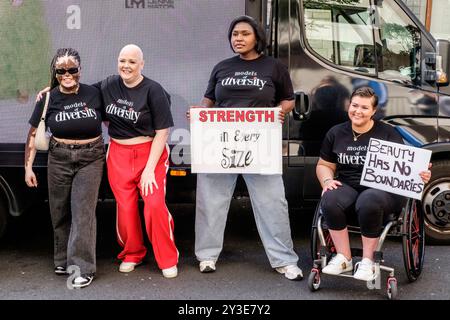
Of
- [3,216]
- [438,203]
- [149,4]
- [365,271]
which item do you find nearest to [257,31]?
[149,4]

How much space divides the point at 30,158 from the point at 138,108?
87 centimetres

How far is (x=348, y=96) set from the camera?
14.9 feet

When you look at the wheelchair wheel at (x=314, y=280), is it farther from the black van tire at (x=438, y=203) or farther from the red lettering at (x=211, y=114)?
the black van tire at (x=438, y=203)

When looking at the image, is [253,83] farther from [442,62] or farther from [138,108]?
[442,62]

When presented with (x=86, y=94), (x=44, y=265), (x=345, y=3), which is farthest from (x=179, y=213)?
(x=345, y=3)

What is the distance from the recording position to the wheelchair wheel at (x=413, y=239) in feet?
12.6

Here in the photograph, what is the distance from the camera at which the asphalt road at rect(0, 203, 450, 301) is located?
12.9ft

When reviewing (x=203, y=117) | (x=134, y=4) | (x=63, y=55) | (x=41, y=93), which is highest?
(x=134, y=4)

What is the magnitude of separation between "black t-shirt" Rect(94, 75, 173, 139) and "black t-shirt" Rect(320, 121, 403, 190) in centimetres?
114

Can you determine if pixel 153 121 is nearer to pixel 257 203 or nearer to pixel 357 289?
pixel 257 203

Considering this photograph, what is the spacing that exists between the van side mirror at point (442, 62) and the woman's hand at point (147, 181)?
2.41m

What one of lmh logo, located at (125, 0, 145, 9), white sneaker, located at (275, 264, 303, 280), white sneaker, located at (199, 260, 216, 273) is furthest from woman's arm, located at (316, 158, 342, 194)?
lmh logo, located at (125, 0, 145, 9)

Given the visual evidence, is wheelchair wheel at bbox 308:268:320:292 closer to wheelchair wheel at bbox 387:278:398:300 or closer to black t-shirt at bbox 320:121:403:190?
wheelchair wheel at bbox 387:278:398:300

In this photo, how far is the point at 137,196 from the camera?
13.9 feet
